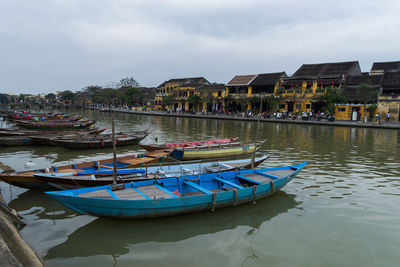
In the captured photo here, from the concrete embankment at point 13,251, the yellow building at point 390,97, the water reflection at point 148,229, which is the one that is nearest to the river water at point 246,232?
the water reflection at point 148,229

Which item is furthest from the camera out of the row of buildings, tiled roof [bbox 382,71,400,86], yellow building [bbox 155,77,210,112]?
yellow building [bbox 155,77,210,112]

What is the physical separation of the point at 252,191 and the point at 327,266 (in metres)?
2.73

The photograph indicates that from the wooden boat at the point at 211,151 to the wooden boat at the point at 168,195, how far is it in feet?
15.6

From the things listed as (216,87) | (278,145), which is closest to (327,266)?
(278,145)

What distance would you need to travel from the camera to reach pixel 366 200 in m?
8.62

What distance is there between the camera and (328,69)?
41.8 meters

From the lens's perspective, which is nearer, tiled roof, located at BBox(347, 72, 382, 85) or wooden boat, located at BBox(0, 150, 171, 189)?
wooden boat, located at BBox(0, 150, 171, 189)

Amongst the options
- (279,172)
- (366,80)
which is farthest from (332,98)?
(279,172)

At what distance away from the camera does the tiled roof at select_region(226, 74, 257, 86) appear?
1843 inches

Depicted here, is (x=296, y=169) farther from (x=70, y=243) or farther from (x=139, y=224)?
(x=70, y=243)

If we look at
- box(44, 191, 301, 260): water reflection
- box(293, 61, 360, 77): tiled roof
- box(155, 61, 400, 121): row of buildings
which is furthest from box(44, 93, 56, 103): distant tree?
box(44, 191, 301, 260): water reflection

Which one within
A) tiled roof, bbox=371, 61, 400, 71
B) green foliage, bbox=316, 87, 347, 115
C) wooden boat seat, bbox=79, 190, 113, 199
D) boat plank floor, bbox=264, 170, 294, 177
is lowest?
wooden boat seat, bbox=79, 190, 113, 199

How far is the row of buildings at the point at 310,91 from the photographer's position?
34.2m

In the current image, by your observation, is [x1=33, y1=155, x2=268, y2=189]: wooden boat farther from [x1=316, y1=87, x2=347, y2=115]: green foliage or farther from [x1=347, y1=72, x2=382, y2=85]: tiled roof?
[x1=347, y1=72, x2=382, y2=85]: tiled roof
